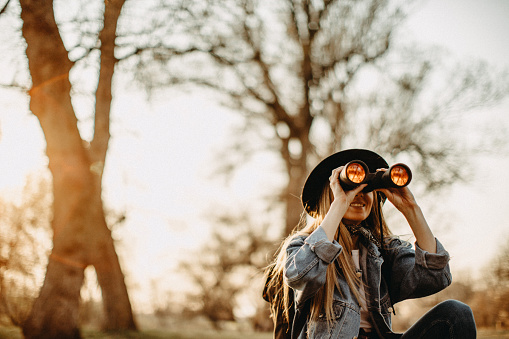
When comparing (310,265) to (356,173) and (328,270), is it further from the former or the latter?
(356,173)

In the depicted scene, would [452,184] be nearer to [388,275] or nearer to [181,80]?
[181,80]

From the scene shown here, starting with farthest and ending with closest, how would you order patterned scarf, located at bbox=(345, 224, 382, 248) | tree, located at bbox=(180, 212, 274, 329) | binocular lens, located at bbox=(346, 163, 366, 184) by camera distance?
1. tree, located at bbox=(180, 212, 274, 329)
2. patterned scarf, located at bbox=(345, 224, 382, 248)
3. binocular lens, located at bbox=(346, 163, 366, 184)

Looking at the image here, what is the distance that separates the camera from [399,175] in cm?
198

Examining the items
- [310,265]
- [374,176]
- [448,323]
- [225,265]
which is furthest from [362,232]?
[225,265]

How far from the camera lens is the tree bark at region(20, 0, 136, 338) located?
399cm

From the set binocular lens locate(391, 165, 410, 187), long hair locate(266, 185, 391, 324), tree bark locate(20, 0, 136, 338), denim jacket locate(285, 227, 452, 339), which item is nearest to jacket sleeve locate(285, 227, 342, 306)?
denim jacket locate(285, 227, 452, 339)

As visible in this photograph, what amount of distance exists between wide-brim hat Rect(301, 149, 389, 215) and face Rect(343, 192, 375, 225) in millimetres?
193

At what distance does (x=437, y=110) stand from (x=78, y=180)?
27.8 ft

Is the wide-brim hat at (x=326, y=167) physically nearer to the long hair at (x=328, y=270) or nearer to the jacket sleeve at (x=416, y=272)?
the long hair at (x=328, y=270)

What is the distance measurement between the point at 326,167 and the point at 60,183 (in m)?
3.18

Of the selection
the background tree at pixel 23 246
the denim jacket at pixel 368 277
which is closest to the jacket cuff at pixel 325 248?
the denim jacket at pixel 368 277

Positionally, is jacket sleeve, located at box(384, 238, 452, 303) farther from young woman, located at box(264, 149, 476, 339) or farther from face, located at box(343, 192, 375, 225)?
face, located at box(343, 192, 375, 225)

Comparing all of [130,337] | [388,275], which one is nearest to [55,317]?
[130,337]

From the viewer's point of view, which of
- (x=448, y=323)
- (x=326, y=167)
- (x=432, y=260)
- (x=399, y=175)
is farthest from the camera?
(x=326, y=167)
